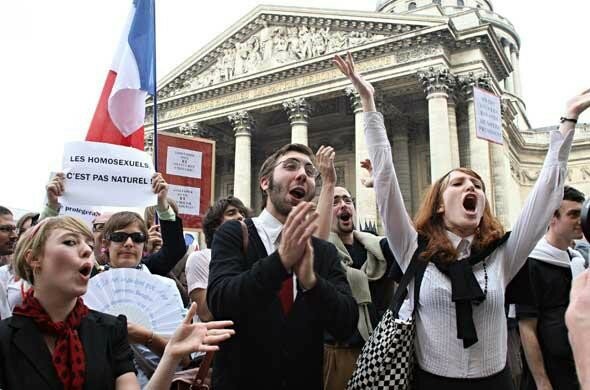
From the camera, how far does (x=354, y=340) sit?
315 cm

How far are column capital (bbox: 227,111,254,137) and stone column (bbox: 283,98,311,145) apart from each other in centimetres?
244

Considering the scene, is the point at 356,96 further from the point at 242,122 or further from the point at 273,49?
the point at 242,122

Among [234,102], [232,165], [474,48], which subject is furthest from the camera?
[232,165]

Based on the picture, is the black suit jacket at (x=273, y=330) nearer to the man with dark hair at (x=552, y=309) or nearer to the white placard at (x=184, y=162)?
the man with dark hair at (x=552, y=309)

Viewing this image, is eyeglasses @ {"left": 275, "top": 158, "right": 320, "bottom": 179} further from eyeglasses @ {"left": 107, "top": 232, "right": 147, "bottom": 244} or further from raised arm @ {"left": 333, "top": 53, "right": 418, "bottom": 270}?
eyeglasses @ {"left": 107, "top": 232, "right": 147, "bottom": 244}

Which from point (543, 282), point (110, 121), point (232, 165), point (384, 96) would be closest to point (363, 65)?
point (384, 96)

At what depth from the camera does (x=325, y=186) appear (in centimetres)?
319

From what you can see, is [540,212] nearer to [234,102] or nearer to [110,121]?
[110,121]

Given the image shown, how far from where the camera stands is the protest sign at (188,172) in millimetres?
7844

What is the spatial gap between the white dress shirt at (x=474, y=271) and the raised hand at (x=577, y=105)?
108mm

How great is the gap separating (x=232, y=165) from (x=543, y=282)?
92.6ft

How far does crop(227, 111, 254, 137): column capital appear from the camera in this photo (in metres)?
26.5

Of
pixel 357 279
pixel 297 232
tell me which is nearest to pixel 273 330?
pixel 297 232

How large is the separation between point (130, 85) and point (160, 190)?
6.16 feet
